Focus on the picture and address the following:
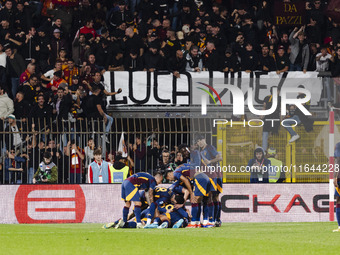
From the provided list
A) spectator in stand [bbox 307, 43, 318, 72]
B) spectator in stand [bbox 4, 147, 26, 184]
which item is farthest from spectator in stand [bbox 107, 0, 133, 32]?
spectator in stand [bbox 4, 147, 26, 184]

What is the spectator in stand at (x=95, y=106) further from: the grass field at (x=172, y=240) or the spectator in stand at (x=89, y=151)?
the grass field at (x=172, y=240)

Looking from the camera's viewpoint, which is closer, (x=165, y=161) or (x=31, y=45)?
(x=165, y=161)

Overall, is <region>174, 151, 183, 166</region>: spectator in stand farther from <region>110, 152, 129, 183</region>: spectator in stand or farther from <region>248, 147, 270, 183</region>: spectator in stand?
<region>248, 147, 270, 183</region>: spectator in stand

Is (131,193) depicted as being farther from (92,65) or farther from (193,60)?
(193,60)

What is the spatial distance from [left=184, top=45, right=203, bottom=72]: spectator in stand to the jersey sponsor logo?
526 centimetres

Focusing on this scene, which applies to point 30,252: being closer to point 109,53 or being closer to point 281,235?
point 281,235

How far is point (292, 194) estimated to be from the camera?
20.5m

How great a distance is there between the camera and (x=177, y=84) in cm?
2320

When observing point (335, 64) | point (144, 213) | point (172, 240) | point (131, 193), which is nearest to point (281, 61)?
point (335, 64)

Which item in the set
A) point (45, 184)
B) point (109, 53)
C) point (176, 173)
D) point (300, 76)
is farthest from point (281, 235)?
point (109, 53)

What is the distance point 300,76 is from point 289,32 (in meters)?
2.97

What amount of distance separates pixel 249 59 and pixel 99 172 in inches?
228

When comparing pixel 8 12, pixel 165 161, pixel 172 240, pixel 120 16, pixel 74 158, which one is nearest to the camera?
pixel 172 240

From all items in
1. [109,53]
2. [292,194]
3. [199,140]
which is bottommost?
[292,194]
